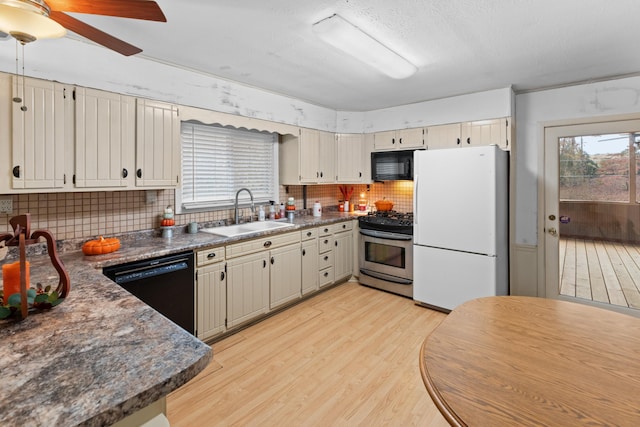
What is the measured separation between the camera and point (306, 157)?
13.3 feet

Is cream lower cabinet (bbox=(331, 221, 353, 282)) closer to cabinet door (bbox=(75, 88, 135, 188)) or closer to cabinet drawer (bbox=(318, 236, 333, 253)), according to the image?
cabinet drawer (bbox=(318, 236, 333, 253))

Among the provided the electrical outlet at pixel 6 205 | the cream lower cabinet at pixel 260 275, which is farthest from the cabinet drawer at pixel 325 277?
the electrical outlet at pixel 6 205

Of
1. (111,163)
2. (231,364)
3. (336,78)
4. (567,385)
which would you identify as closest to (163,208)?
(111,163)

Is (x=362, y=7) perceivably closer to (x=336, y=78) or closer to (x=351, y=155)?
(x=336, y=78)

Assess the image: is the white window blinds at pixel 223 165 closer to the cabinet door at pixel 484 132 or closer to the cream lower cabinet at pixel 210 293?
the cream lower cabinet at pixel 210 293

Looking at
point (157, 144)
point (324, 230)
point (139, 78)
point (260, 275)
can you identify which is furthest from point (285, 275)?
point (139, 78)

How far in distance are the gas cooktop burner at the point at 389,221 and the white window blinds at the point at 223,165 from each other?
1.29 m

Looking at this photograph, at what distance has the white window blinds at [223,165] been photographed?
10.6 feet

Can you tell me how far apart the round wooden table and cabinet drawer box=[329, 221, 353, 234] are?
8.50ft

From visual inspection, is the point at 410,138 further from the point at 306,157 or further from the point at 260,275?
the point at 260,275

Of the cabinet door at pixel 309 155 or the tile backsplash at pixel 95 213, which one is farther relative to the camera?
the cabinet door at pixel 309 155

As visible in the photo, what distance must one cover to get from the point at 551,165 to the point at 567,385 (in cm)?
→ 330

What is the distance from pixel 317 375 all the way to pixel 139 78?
2.72 m

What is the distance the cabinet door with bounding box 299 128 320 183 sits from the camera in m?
4.02
